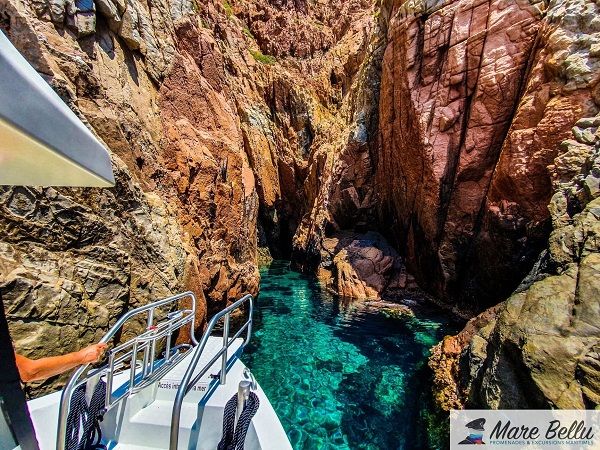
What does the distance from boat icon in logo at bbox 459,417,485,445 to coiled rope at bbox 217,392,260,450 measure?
3983 millimetres

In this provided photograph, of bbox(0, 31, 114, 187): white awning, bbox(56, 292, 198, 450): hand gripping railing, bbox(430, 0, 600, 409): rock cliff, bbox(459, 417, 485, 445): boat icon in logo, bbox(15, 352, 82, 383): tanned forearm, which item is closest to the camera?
bbox(0, 31, 114, 187): white awning

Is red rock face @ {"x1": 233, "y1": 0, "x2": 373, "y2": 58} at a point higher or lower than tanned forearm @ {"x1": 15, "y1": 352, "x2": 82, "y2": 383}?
higher

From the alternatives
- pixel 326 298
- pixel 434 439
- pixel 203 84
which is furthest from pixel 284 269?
pixel 434 439

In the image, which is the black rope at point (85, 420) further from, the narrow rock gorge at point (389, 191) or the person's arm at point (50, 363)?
the narrow rock gorge at point (389, 191)

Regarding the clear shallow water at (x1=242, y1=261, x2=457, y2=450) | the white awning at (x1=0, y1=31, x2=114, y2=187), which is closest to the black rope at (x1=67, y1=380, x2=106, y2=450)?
the white awning at (x1=0, y1=31, x2=114, y2=187)

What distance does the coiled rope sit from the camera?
290cm

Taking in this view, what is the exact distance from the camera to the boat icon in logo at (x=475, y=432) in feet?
16.1

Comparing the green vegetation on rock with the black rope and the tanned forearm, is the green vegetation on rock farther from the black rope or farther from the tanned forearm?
the tanned forearm

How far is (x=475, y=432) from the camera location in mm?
5109

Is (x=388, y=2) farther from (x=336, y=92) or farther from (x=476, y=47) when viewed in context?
(x=336, y=92)

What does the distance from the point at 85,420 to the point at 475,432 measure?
5.55 m

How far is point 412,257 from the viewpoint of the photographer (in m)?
16.4

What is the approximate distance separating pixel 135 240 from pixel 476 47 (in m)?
13.5

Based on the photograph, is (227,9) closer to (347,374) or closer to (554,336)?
(347,374)
